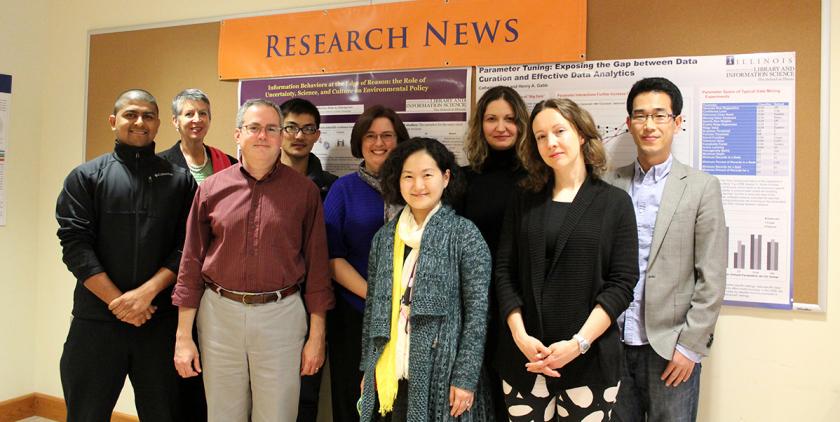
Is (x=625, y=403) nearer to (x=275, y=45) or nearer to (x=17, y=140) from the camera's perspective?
(x=275, y=45)

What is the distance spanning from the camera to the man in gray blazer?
1777mm

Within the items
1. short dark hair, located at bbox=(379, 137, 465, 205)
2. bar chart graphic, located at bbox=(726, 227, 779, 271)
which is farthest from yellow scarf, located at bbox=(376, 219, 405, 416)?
bar chart graphic, located at bbox=(726, 227, 779, 271)

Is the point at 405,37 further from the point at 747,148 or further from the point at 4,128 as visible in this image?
the point at 4,128

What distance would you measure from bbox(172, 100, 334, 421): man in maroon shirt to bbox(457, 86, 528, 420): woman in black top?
0.62m

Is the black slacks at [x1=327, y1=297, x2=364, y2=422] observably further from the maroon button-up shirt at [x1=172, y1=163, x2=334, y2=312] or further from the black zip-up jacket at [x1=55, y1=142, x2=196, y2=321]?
the black zip-up jacket at [x1=55, y1=142, x2=196, y2=321]

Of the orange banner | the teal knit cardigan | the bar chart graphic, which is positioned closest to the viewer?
the teal knit cardigan

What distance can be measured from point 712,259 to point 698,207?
0.18 metres

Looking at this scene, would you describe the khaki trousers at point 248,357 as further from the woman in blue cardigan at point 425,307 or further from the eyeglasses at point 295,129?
the eyeglasses at point 295,129

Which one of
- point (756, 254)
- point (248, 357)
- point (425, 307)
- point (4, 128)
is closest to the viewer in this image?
point (425, 307)

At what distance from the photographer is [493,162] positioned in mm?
2152

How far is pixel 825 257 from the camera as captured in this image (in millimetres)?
2105

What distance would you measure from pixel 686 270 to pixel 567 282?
495 mm

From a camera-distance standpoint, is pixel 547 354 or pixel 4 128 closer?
pixel 547 354

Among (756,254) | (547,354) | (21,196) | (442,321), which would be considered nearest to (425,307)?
(442,321)
